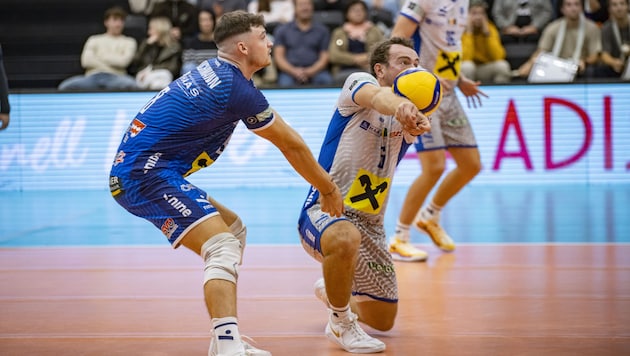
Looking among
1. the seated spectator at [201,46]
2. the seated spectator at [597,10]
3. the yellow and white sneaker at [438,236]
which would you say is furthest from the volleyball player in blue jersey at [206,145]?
the seated spectator at [597,10]

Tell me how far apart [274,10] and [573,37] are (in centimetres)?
440

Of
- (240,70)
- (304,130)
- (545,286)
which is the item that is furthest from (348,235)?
(304,130)

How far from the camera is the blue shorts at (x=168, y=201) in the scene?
3881 mm

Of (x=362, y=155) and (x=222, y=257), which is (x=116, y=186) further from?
(x=362, y=155)

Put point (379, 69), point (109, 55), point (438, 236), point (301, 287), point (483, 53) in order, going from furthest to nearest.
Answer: point (109, 55) → point (483, 53) → point (438, 236) → point (301, 287) → point (379, 69)

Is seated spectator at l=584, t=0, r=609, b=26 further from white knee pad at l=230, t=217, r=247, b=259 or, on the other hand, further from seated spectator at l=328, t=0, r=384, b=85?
white knee pad at l=230, t=217, r=247, b=259

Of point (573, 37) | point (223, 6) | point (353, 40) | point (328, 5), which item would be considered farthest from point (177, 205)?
point (328, 5)

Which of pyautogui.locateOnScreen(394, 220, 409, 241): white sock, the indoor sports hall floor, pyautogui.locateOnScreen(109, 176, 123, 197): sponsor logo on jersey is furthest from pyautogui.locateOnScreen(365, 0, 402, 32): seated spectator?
pyautogui.locateOnScreen(109, 176, 123, 197): sponsor logo on jersey

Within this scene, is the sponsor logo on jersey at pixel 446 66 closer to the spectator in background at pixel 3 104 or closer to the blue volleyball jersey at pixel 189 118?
the blue volleyball jersey at pixel 189 118

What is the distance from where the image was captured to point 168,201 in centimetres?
390

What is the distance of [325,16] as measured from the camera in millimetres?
12922

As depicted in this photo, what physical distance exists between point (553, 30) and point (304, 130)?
3.80 meters

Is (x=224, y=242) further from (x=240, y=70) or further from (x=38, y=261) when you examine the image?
(x=38, y=261)

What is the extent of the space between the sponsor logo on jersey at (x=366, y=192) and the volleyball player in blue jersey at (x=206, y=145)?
0.45 meters
